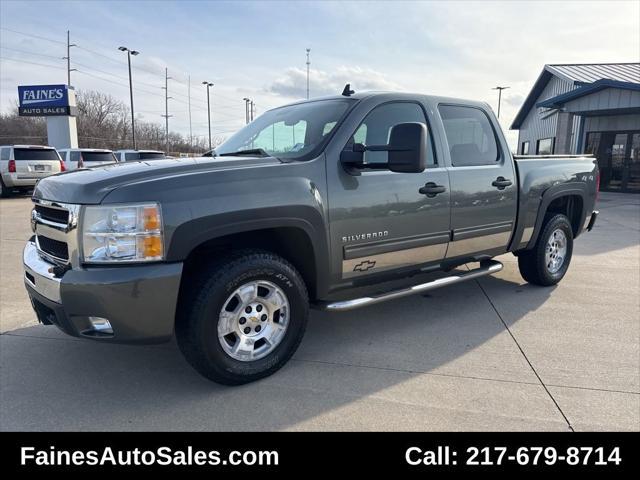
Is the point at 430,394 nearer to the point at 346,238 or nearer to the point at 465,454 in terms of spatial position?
the point at 465,454

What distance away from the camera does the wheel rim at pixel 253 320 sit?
303cm

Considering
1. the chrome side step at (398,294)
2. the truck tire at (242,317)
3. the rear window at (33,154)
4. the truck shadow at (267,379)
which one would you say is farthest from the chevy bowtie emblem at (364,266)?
the rear window at (33,154)

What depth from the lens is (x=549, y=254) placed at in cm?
549

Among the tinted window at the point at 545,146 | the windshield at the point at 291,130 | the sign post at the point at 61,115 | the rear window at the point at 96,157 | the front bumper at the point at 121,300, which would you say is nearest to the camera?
the front bumper at the point at 121,300

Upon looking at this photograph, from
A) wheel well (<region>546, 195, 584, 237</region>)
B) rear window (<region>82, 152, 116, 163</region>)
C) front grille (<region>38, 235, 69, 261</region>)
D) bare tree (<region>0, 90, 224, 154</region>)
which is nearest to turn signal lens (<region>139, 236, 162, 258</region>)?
front grille (<region>38, 235, 69, 261</region>)

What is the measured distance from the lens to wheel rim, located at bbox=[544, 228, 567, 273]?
17.9 ft

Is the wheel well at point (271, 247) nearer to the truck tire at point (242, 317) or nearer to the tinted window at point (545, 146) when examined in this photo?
the truck tire at point (242, 317)

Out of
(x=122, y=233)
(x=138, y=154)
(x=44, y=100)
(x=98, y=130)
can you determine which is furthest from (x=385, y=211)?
(x=98, y=130)

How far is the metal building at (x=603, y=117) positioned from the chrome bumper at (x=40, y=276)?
18289 millimetres

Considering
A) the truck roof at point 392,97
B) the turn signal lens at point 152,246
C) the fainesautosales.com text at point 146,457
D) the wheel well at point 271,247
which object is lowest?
the fainesautosales.com text at point 146,457

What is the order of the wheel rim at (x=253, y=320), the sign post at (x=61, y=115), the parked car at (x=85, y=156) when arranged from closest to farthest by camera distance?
the wheel rim at (x=253, y=320) < the parked car at (x=85, y=156) < the sign post at (x=61, y=115)

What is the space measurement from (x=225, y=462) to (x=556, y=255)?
4673mm

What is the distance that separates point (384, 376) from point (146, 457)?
160 centimetres

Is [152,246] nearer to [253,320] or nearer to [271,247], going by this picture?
[253,320]
